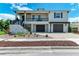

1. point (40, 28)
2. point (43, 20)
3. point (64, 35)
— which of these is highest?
point (43, 20)

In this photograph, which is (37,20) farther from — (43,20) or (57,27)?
(57,27)

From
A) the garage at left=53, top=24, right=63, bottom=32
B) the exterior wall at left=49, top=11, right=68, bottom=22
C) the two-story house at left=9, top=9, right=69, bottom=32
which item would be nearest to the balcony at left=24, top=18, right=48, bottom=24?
the two-story house at left=9, top=9, right=69, bottom=32

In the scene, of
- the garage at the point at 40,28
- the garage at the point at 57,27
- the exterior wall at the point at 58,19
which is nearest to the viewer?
the garage at the point at 40,28

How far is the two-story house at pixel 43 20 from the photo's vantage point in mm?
22094

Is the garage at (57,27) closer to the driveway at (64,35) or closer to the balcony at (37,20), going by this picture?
the driveway at (64,35)

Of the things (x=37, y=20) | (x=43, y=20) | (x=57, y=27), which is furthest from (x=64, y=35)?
(x=37, y=20)

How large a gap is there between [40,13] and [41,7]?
230 centimetres

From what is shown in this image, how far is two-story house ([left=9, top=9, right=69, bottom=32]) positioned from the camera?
2209 centimetres

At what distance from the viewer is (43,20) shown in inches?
929

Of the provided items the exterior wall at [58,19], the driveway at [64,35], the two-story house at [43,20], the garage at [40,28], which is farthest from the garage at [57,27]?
the garage at [40,28]

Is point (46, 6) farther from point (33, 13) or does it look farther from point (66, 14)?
point (66, 14)

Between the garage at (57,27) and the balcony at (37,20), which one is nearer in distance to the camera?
the garage at (57,27)

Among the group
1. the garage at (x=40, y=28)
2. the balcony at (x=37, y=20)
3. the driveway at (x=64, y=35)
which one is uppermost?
the balcony at (x=37, y=20)

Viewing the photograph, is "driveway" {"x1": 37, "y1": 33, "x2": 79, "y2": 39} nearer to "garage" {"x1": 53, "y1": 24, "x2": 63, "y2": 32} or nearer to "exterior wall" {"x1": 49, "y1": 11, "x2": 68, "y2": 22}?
"garage" {"x1": 53, "y1": 24, "x2": 63, "y2": 32}
